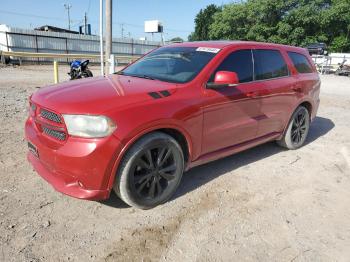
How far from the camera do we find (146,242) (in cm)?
307

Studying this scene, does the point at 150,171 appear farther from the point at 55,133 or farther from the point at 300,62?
the point at 300,62

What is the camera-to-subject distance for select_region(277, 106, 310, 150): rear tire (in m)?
5.62

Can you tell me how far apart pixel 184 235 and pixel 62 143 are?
143 cm

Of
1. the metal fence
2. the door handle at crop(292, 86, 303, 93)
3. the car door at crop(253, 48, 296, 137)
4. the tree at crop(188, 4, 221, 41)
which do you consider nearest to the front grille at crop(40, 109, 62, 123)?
the car door at crop(253, 48, 296, 137)

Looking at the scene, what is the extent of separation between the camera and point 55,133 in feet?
10.5

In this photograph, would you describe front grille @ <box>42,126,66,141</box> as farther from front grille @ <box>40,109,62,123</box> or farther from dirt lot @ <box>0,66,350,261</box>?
dirt lot @ <box>0,66,350,261</box>

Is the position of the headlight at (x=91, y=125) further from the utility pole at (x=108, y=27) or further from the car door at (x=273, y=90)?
the utility pole at (x=108, y=27)

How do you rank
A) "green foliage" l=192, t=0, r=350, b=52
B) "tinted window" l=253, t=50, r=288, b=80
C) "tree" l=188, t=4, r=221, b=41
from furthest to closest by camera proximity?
"tree" l=188, t=4, r=221, b=41, "green foliage" l=192, t=0, r=350, b=52, "tinted window" l=253, t=50, r=288, b=80

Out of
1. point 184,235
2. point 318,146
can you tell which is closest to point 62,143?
point 184,235

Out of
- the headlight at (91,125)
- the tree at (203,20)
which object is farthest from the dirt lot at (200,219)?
the tree at (203,20)

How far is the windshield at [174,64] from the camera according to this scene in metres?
4.00

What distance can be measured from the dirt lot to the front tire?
0.55ft

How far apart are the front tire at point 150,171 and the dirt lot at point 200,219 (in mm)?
168

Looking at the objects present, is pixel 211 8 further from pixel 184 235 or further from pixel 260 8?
pixel 184 235
